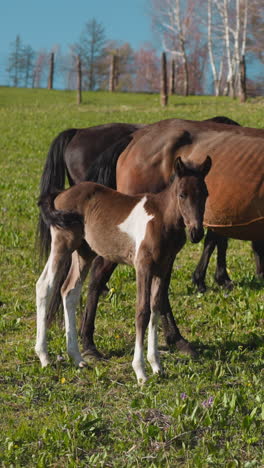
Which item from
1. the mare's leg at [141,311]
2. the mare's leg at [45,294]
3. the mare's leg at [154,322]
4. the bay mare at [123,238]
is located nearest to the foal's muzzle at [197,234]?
the bay mare at [123,238]

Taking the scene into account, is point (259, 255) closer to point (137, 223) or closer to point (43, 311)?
point (137, 223)

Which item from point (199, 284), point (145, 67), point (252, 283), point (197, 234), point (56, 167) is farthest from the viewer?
point (145, 67)

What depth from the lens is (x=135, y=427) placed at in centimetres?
448

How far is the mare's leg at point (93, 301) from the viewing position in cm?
610

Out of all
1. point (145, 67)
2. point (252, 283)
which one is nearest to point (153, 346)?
point (252, 283)

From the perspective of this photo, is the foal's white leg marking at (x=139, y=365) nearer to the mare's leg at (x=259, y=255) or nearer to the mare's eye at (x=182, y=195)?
the mare's eye at (x=182, y=195)

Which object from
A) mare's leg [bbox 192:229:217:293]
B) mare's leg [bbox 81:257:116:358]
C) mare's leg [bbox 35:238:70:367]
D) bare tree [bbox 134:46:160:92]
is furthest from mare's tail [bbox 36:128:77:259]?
bare tree [bbox 134:46:160:92]

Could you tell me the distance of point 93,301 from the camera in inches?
245

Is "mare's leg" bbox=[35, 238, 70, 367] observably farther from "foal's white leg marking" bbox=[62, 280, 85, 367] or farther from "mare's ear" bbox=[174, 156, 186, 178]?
"mare's ear" bbox=[174, 156, 186, 178]

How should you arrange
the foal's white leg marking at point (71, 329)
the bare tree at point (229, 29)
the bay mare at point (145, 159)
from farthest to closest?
1. the bare tree at point (229, 29)
2. the bay mare at point (145, 159)
3. the foal's white leg marking at point (71, 329)

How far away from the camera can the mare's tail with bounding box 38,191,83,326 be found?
561 centimetres

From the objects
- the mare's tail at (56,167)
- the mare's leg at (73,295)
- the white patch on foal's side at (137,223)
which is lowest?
the mare's leg at (73,295)

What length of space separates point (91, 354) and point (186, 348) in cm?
84

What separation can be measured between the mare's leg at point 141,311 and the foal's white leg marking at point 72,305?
0.59 m
